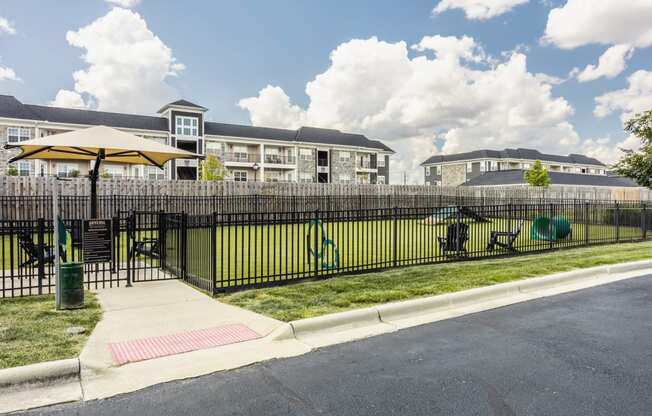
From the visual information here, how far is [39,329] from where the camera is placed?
5738 millimetres

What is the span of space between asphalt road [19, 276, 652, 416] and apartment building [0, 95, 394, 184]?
4230 cm

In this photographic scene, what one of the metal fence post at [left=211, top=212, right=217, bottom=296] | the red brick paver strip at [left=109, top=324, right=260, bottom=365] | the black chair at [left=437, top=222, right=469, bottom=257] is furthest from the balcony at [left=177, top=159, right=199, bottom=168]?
the red brick paver strip at [left=109, top=324, right=260, bottom=365]

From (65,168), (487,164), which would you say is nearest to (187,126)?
(65,168)

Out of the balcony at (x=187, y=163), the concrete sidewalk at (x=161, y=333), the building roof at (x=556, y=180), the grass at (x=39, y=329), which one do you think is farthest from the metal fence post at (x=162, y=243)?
the building roof at (x=556, y=180)

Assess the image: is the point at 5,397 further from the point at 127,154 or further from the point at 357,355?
the point at 127,154

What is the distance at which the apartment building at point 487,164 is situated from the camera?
80938 mm

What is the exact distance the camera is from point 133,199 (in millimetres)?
21953

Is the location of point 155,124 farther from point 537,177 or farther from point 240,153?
point 537,177

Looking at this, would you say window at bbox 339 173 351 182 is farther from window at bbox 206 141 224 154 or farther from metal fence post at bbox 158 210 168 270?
metal fence post at bbox 158 210 168 270

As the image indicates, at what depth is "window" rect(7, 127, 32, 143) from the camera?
1575 inches

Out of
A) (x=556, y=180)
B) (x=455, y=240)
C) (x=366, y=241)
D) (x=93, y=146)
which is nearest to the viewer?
(x=93, y=146)

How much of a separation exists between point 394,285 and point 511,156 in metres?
81.4

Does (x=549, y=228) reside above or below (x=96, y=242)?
below

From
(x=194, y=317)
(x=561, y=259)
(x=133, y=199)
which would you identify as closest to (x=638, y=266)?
(x=561, y=259)
